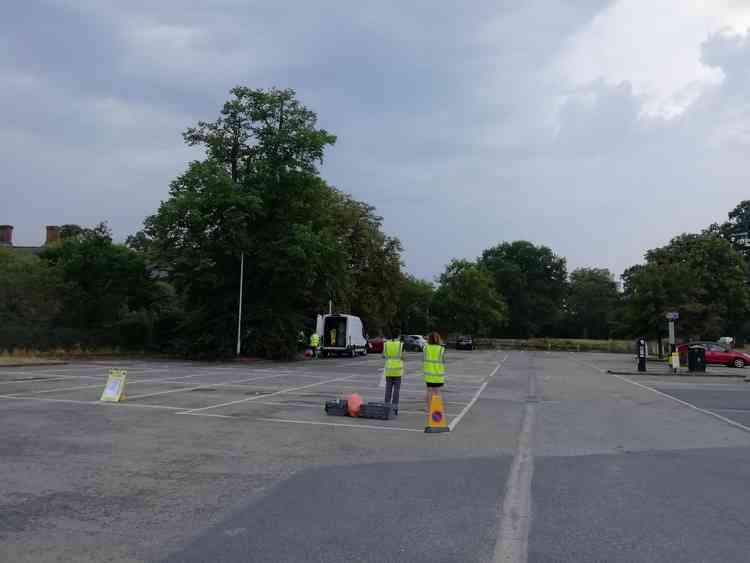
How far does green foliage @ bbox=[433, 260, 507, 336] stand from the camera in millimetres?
80625

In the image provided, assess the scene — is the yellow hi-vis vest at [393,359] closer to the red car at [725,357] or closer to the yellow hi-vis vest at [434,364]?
the yellow hi-vis vest at [434,364]

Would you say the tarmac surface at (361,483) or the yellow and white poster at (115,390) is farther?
the yellow and white poster at (115,390)

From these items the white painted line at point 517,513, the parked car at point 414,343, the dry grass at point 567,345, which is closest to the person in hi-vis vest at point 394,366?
the white painted line at point 517,513

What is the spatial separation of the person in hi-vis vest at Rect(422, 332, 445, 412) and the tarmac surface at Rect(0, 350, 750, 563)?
76 cm

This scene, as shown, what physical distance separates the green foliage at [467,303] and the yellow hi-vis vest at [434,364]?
6841cm

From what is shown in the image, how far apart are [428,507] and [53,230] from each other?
239ft

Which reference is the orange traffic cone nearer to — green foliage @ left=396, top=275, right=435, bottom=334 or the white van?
the white van

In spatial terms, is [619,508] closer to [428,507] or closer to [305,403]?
[428,507]

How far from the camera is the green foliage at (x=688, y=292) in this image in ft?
142

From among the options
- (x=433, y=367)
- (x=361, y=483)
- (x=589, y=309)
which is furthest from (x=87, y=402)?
(x=589, y=309)

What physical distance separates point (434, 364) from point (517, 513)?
5961 mm

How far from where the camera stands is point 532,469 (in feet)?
27.3

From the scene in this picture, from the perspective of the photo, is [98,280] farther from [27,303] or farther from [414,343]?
[414,343]

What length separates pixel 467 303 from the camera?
264 ft
